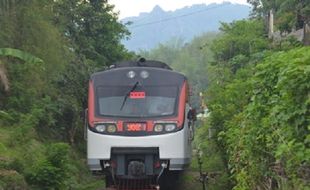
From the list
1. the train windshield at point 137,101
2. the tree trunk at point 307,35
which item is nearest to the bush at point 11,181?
the train windshield at point 137,101

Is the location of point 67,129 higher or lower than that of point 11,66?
lower

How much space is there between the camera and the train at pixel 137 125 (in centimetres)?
1066

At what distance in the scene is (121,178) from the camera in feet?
35.7

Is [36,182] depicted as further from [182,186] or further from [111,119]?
[182,186]

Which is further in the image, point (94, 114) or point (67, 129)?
point (67, 129)

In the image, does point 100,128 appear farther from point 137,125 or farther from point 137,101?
point 137,101

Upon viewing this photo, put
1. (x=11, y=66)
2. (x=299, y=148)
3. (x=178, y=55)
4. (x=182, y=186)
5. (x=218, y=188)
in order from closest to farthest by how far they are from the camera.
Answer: (x=299, y=148) < (x=218, y=188) < (x=182, y=186) < (x=11, y=66) < (x=178, y=55)

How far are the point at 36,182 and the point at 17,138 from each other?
9.64 feet

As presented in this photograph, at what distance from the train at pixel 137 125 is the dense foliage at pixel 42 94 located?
29.8 inches

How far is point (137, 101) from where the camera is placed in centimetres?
1106

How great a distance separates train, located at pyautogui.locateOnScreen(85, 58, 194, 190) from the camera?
10656 mm

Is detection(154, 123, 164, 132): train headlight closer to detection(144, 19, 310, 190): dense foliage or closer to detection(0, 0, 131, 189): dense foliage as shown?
detection(144, 19, 310, 190): dense foliage

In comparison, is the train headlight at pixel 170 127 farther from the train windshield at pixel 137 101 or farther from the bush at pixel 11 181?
the bush at pixel 11 181

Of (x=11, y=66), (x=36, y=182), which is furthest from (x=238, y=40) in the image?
(x=36, y=182)
